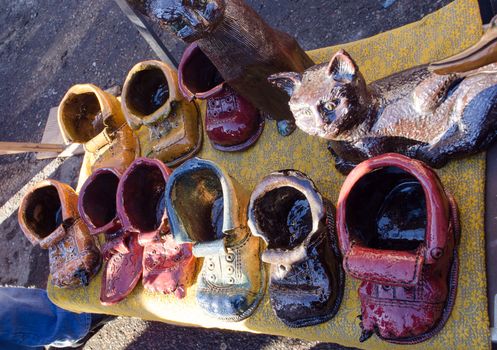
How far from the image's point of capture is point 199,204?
138 cm

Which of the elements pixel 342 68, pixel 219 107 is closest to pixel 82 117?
pixel 219 107

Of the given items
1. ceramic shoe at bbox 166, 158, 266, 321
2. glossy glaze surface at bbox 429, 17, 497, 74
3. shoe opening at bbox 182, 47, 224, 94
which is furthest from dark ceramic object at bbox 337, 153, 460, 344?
shoe opening at bbox 182, 47, 224, 94

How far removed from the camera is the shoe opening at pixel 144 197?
1.49m

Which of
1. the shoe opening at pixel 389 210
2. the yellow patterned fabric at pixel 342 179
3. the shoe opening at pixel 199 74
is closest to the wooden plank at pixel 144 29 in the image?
the shoe opening at pixel 199 74

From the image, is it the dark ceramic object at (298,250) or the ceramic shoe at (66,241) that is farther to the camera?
the ceramic shoe at (66,241)

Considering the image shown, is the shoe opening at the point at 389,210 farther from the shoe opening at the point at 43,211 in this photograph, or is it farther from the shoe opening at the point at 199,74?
the shoe opening at the point at 43,211

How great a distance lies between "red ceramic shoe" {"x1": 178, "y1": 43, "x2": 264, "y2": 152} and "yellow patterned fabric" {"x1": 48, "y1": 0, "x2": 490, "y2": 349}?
0.15 feet

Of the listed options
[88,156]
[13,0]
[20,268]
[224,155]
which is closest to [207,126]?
[224,155]

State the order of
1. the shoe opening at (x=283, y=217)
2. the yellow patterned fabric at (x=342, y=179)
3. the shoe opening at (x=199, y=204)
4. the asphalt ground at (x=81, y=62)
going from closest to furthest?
the yellow patterned fabric at (x=342, y=179) < the shoe opening at (x=283, y=217) < the shoe opening at (x=199, y=204) < the asphalt ground at (x=81, y=62)

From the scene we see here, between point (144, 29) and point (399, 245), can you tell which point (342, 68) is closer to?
point (399, 245)

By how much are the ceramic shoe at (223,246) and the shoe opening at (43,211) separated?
2.60 ft

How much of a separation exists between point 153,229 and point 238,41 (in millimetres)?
763

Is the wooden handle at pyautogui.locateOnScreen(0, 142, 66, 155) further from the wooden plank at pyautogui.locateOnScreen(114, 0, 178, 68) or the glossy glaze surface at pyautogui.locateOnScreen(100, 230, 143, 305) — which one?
the glossy glaze surface at pyautogui.locateOnScreen(100, 230, 143, 305)

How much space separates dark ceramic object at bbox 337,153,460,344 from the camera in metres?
0.86
